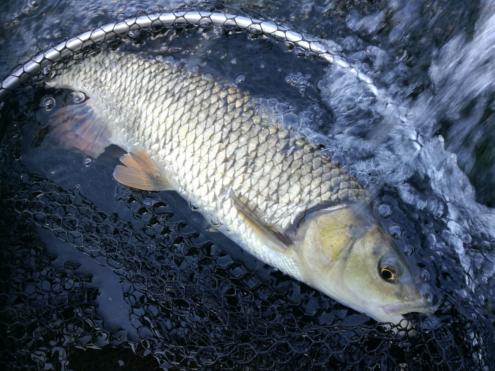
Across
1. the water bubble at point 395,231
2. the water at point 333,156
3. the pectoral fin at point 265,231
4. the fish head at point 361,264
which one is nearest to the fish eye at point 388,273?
the fish head at point 361,264

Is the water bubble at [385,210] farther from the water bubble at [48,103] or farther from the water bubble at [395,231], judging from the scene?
the water bubble at [48,103]

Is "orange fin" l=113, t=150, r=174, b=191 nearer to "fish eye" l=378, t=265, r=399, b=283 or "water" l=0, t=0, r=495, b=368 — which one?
"water" l=0, t=0, r=495, b=368

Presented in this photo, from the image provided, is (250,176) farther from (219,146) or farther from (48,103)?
(48,103)

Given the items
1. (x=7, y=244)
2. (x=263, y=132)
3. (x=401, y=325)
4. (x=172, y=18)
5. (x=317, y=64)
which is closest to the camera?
(x=401, y=325)

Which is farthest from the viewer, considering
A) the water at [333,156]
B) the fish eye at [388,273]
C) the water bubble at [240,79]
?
the water bubble at [240,79]

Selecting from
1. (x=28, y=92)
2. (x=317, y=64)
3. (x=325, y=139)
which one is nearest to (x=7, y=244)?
(x=28, y=92)

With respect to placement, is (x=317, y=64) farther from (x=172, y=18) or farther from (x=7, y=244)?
(x=7, y=244)

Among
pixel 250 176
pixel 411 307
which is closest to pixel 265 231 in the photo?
pixel 250 176
